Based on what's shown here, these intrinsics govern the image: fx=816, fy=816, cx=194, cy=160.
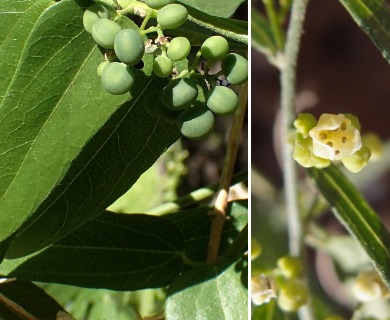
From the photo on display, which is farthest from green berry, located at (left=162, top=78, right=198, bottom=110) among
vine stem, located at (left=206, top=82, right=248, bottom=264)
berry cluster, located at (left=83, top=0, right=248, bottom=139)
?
vine stem, located at (left=206, top=82, right=248, bottom=264)

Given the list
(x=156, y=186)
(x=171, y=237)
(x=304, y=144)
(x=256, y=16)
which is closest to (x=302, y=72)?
(x=156, y=186)

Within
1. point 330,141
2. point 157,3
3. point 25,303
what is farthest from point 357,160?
point 25,303

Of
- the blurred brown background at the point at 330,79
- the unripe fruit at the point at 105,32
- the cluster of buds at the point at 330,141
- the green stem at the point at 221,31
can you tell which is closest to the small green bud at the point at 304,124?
the cluster of buds at the point at 330,141

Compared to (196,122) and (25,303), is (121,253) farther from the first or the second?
(196,122)

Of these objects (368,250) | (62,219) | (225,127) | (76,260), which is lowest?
(225,127)

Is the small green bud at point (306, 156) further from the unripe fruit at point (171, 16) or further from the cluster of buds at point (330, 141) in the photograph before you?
the unripe fruit at point (171, 16)

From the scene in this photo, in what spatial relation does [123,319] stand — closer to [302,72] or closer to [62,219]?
[62,219]
